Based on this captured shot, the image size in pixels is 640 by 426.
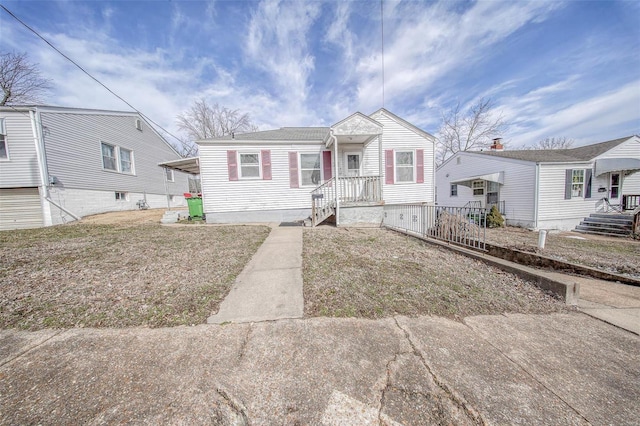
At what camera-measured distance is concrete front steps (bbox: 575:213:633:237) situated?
983 centimetres

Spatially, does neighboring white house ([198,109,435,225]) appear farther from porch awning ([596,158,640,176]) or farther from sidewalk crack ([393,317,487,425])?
porch awning ([596,158,640,176])

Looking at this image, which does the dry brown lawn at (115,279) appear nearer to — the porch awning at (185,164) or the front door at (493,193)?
the porch awning at (185,164)

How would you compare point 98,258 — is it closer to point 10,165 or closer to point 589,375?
point 589,375

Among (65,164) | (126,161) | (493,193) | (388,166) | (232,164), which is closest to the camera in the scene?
(232,164)

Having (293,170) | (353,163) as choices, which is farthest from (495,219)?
(293,170)

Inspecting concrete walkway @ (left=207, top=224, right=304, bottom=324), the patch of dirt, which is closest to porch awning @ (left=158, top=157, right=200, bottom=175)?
the patch of dirt

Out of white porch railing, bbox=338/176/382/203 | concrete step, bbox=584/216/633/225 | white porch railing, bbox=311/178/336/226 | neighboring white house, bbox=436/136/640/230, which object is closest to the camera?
white porch railing, bbox=311/178/336/226

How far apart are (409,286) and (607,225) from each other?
1472cm

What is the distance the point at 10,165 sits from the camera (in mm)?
8812

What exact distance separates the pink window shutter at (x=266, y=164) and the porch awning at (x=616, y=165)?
16936mm

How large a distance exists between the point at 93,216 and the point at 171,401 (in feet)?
43.2

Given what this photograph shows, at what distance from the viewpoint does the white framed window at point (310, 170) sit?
988cm

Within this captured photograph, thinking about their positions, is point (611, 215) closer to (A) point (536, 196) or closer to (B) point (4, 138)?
(A) point (536, 196)

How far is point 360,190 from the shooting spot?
30.4ft
